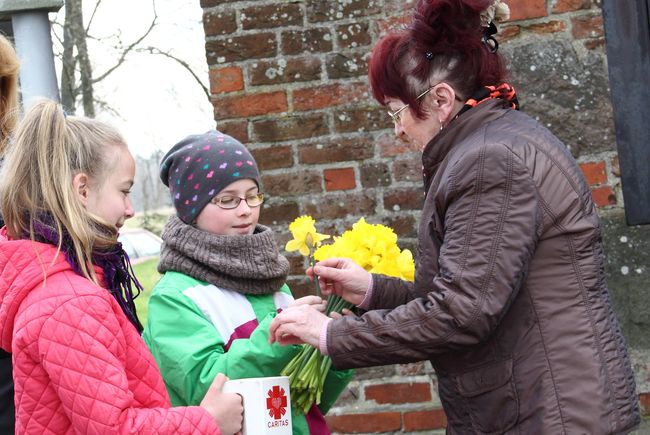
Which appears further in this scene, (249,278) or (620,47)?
(620,47)

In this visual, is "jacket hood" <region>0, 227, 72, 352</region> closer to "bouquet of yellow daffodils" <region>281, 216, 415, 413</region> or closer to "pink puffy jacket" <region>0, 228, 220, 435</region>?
"pink puffy jacket" <region>0, 228, 220, 435</region>

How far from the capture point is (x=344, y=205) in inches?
151

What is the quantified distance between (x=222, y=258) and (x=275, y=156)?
1.16m

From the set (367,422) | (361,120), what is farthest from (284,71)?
(367,422)

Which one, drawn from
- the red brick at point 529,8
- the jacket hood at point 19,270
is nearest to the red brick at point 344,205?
the red brick at point 529,8

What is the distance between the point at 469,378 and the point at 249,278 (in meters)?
0.83

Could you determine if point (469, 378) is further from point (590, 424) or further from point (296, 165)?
point (296, 165)

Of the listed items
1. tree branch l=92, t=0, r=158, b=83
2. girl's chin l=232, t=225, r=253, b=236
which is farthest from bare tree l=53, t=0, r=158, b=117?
girl's chin l=232, t=225, r=253, b=236

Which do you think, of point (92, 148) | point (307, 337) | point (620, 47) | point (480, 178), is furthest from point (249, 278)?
point (620, 47)

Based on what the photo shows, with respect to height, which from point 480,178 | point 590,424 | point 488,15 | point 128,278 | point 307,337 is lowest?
point 590,424

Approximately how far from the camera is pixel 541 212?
2.23m

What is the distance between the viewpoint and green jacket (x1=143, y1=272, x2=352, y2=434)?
2.57 m

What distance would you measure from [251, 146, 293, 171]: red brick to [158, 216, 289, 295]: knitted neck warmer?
1.01m

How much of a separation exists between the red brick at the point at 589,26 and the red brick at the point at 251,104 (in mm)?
1257
